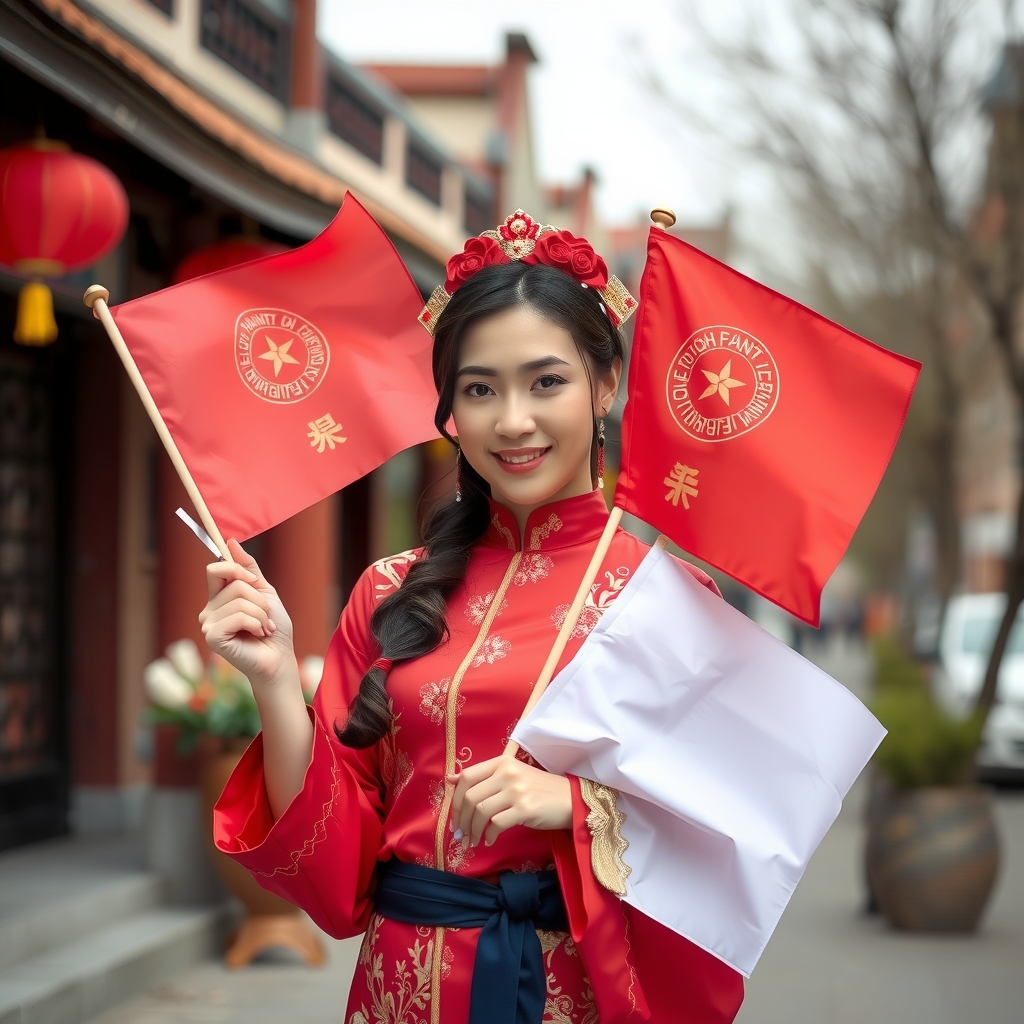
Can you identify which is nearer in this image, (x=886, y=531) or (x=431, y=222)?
(x=431, y=222)

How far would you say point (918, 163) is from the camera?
9773mm

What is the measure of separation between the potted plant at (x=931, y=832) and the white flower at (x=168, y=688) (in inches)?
140

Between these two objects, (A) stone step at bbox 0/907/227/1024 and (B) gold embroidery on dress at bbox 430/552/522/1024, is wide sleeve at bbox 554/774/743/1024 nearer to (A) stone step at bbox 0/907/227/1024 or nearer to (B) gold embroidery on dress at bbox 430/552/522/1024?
(B) gold embroidery on dress at bbox 430/552/522/1024

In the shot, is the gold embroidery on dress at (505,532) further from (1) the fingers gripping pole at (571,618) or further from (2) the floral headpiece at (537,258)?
(2) the floral headpiece at (537,258)

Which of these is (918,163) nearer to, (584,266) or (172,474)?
(172,474)

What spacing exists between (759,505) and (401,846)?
85cm

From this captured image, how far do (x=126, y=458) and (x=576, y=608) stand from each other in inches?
231

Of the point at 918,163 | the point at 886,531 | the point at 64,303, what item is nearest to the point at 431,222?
the point at 918,163

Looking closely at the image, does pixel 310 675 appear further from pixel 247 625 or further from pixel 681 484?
pixel 247 625

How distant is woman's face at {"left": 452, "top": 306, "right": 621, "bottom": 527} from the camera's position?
230 cm

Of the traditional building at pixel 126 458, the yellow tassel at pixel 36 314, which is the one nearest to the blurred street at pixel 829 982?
the traditional building at pixel 126 458

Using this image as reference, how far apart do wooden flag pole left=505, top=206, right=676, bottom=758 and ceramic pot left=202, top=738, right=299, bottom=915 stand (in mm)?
4040

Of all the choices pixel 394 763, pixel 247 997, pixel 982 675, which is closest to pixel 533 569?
pixel 394 763

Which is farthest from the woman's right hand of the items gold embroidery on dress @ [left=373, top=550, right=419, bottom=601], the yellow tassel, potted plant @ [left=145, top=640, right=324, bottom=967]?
potted plant @ [left=145, top=640, right=324, bottom=967]
